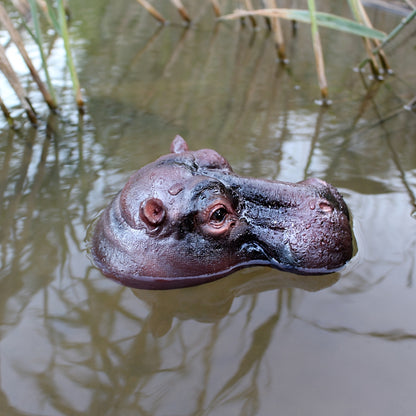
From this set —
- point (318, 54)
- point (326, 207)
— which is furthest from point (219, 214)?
point (318, 54)

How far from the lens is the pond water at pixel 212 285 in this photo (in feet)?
7.00

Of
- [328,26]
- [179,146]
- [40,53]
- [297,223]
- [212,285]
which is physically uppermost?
[328,26]

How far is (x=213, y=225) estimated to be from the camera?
256cm

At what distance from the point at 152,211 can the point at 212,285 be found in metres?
0.57

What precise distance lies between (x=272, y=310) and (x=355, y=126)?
308 centimetres

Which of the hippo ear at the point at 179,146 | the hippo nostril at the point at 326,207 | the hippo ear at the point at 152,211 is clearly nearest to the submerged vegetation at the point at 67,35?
the hippo ear at the point at 179,146

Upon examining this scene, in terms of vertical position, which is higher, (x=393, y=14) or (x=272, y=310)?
(x=393, y=14)

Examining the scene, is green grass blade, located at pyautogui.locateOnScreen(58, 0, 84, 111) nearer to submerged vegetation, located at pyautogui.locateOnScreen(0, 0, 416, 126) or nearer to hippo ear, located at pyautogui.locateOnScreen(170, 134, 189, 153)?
submerged vegetation, located at pyautogui.locateOnScreen(0, 0, 416, 126)

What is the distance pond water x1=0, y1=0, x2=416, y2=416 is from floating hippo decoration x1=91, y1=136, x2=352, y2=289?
14cm

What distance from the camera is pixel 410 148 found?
448cm

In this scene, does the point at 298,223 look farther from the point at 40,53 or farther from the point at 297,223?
the point at 40,53

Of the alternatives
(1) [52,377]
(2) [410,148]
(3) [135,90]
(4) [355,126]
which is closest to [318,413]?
(1) [52,377]

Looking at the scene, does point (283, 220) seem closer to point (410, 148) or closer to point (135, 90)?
point (410, 148)

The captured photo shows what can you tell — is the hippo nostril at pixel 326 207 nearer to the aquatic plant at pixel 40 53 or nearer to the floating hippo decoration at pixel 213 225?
the floating hippo decoration at pixel 213 225
